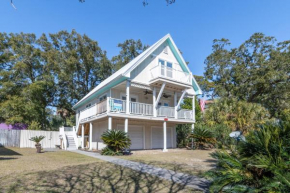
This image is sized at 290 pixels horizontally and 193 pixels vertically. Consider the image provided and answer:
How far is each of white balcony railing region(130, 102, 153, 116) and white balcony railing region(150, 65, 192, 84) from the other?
2601 millimetres

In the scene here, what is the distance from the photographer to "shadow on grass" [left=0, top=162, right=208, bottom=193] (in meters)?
4.99

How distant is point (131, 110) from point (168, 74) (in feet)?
16.1

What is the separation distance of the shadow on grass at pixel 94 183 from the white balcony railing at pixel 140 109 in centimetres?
820

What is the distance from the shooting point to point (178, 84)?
1677 centimetres

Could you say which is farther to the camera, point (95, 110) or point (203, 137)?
point (203, 137)

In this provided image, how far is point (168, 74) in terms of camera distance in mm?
17031

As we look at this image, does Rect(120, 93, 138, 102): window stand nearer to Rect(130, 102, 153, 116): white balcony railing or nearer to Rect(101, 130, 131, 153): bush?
Rect(130, 102, 153, 116): white balcony railing

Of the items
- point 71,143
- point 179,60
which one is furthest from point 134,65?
point 71,143

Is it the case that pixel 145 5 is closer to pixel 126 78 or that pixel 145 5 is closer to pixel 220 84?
pixel 126 78

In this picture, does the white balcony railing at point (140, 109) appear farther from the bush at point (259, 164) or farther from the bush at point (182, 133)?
the bush at point (259, 164)

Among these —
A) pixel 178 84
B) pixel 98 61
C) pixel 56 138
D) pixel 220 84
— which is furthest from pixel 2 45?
pixel 220 84

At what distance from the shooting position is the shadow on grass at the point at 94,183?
4.99 metres

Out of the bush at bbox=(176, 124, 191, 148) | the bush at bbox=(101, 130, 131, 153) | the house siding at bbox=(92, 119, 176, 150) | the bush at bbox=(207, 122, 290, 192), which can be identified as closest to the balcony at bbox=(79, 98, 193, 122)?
the house siding at bbox=(92, 119, 176, 150)

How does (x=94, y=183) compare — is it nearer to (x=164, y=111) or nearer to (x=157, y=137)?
(x=164, y=111)
